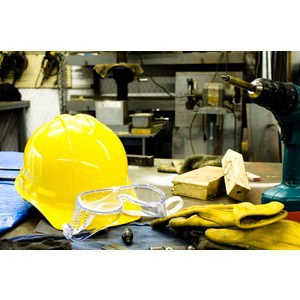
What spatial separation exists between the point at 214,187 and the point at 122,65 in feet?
6.83

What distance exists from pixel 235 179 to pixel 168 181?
38cm

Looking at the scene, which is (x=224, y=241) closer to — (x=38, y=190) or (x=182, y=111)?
(x=38, y=190)

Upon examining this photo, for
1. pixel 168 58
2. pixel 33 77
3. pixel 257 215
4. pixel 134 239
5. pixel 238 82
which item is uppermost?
pixel 168 58

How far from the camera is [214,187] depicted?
132 cm

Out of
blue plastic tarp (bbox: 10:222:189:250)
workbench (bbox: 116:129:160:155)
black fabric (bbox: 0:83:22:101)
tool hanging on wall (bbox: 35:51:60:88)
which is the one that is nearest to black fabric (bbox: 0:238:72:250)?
blue plastic tarp (bbox: 10:222:189:250)

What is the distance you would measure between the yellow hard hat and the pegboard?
3392 millimetres

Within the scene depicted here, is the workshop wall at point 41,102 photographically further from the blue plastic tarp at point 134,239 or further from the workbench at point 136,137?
the blue plastic tarp at point 134,239

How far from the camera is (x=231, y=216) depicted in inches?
35.7

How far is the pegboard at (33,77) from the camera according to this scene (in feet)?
14.3

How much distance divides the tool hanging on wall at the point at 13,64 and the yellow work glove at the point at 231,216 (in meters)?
3.73

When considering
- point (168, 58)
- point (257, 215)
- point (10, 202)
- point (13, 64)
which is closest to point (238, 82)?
point (257, 215)

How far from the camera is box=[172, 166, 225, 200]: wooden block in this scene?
129 centimetres

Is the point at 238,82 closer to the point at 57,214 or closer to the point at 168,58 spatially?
the point at 57,214
